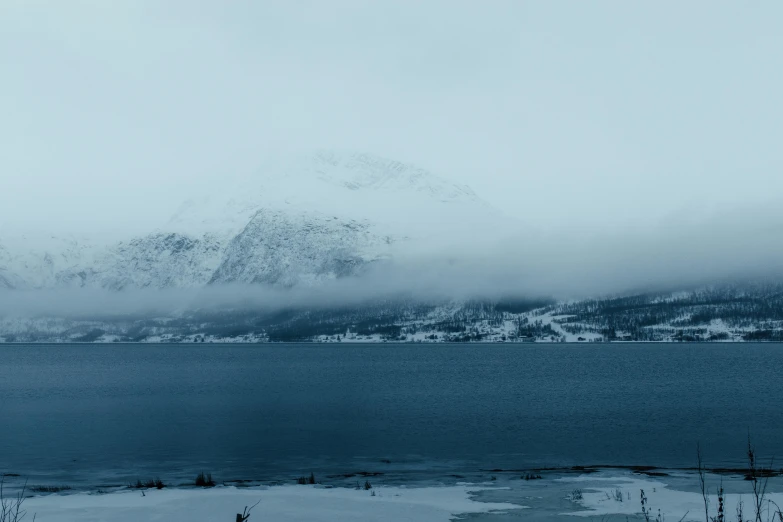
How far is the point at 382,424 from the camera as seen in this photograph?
222 feet

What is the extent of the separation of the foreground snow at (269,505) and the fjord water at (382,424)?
1043 cm

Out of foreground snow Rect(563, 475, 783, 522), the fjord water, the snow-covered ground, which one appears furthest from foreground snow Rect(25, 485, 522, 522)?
the fjord water

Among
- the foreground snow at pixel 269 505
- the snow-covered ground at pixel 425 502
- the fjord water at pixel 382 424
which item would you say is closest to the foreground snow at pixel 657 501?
the snow-covered ground at pixel 425 502

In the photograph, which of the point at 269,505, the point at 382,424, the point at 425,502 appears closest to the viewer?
the point at 269,505

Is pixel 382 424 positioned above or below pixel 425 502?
below

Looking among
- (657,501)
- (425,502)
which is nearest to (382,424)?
(425,502)

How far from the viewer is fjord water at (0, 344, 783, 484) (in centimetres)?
4800

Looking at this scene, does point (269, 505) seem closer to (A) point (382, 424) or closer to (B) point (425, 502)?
(B) point (425, 502)

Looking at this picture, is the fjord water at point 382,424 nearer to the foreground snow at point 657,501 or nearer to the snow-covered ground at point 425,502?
the snow-covered ground at point 425,502

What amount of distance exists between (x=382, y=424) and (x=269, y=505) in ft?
131

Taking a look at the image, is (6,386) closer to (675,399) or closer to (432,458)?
(432,458)

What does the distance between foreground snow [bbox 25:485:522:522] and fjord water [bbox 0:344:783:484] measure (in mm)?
10430

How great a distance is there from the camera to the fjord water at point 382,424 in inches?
1890

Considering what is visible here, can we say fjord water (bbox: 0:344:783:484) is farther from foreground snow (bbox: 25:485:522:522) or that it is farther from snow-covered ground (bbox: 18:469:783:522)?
foreground snow (bbox: 25:485:522:522)
